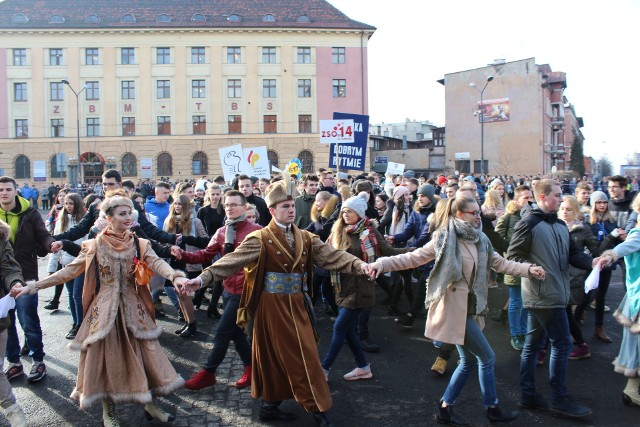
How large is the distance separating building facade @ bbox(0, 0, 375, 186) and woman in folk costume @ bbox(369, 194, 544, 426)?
148 feet

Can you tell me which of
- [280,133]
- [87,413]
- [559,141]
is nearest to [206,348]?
[87,413]

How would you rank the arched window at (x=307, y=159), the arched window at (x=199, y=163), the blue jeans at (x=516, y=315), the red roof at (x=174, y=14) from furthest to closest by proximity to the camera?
the arched window at (x=307, y=159) < the arched window at (x=199, y=163) < the red roof at (x=174, y=14) < the blue jeans at (x=516, y=315)

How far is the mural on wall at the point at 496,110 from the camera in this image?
58.2m

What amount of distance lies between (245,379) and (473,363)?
2.35m

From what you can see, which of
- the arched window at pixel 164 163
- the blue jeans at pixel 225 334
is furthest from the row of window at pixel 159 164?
the blue jeans at pixel 225 334

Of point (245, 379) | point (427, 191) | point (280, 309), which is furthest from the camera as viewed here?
point (427, 191)

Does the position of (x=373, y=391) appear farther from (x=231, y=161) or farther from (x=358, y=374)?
(x=231, y=161)

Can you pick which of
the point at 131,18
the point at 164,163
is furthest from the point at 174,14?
the point at 164,163

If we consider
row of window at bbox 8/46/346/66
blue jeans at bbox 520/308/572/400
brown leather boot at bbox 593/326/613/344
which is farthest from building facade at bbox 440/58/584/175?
blue jeans at bbox 520/308/572/400

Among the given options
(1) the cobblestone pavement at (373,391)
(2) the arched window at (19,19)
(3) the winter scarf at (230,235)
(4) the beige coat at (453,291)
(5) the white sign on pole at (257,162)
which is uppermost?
(2) the arched window at (19,19)

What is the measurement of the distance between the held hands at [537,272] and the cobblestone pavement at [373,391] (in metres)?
1.28

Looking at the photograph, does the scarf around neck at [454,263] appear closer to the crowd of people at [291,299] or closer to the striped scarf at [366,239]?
the crowd of people at [291,299]

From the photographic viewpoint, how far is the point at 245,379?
18.8 ft

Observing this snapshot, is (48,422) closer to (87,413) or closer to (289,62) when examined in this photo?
(87,413)
